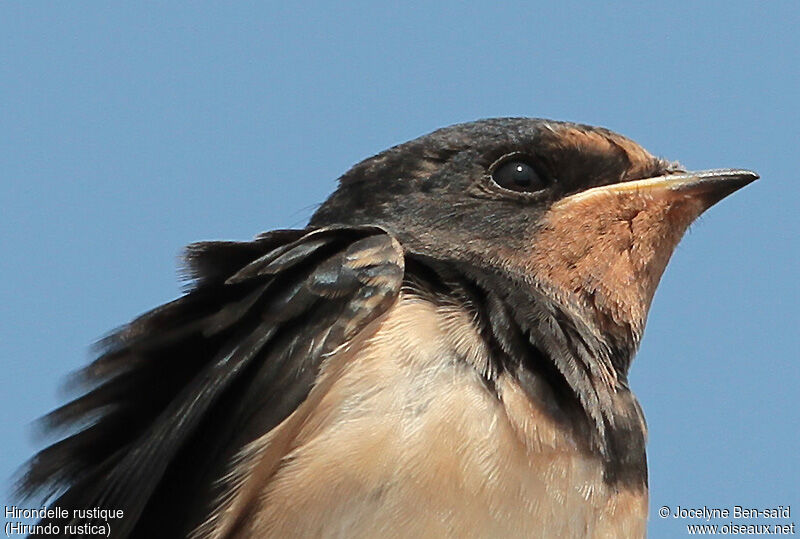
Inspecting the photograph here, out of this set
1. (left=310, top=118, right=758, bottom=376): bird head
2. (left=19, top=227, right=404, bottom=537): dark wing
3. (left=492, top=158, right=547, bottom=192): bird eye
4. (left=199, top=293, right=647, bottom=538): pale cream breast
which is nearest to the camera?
(left=199, top=293, right=647, bottom=538): pale cream breast

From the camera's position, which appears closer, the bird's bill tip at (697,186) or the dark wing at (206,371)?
the dark wing at (206,371)

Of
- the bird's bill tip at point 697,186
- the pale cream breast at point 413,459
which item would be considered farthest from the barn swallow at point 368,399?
the bird's bill tip at point 697,186

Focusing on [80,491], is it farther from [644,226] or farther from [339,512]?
[644,226]

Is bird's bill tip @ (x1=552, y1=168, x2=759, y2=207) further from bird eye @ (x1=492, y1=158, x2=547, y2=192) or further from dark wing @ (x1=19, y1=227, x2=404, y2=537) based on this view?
dark wing @ (x1=19, y1=227, x2=404, y2=537)

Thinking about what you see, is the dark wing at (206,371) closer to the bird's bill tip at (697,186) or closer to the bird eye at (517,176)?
the bird eye at (517,176)

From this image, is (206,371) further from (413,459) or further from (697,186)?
(697,186)

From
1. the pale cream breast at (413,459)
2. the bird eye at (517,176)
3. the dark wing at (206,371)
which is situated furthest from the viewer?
the bird eye at (517,176)

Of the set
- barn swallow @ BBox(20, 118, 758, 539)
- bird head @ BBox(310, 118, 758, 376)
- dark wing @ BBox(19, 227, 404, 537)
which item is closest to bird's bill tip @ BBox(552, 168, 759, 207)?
bird head @ BBox(310, 118, 758, 376)

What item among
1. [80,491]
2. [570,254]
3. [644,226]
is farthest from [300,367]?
[644,226]
